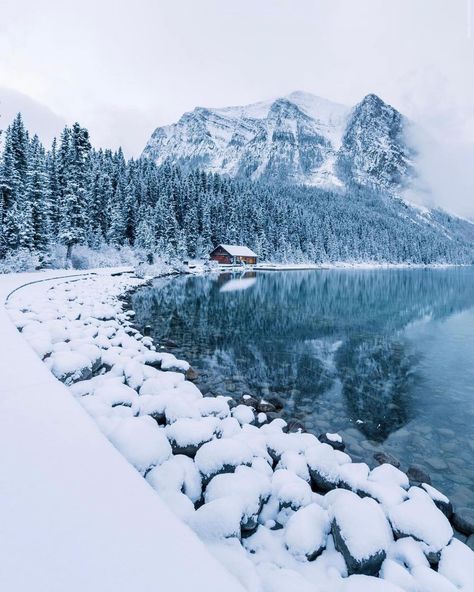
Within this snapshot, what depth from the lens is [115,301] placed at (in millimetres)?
20578

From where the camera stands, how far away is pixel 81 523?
2.48 m

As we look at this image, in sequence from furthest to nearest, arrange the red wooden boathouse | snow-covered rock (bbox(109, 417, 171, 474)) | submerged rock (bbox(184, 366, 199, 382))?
1. the red wooden boathouse
2. submerged rock (bbox(184, 366, 199, 382))
3. snow-covered rock (bbox(109, 417, 171, 474))

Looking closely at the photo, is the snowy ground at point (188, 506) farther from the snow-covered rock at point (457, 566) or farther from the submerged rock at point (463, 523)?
the submerged rock at point (463, 523)

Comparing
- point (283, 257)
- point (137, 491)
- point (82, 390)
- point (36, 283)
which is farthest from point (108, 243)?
point (137, 491)

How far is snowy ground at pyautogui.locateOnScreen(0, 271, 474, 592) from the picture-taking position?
222 centimetres

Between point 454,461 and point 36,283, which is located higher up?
point 36,283

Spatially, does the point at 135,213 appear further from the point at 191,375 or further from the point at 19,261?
the point at 191,375

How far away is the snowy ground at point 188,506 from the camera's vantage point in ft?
7.30

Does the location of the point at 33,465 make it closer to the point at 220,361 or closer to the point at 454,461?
the point at 454,461

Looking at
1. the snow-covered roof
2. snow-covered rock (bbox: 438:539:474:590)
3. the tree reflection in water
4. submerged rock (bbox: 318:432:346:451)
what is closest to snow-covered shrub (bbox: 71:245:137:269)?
the tree reflection in water

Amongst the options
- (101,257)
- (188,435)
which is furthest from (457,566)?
(101,257)

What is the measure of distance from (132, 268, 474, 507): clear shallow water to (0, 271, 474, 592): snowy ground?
96.1 inches

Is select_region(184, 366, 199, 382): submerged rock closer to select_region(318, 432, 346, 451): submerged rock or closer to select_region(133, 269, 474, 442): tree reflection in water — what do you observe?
select_region(133, 269, 474, 442): tree reflection in water

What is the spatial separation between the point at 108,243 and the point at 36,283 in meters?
37.4
